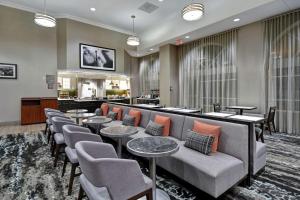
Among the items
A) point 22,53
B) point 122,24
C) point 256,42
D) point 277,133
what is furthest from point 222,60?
point 22,53

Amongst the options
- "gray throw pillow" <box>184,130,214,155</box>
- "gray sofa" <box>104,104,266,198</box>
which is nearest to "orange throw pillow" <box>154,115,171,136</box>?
"gray sofa" <box>104,104,266,198</box>

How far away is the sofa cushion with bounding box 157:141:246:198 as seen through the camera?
185cm

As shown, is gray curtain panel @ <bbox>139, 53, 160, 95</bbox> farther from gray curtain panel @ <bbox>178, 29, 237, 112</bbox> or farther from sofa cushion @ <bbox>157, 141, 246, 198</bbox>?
sofa cushion @ <bbox>157, 141, 246, 198</bbox>

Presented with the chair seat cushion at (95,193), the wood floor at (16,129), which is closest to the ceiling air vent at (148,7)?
the wood floor at (16,129)

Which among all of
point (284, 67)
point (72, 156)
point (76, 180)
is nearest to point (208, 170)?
point (72, 156)

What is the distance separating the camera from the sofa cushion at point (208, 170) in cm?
185

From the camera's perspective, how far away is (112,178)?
1307 millimetres

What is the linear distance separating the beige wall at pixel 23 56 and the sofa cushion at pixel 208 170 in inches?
280

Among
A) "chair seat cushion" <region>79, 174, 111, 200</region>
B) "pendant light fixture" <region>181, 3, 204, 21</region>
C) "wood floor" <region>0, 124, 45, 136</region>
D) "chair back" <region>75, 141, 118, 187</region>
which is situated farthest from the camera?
"wood floor" <region>0, 124, 45, 136</region>

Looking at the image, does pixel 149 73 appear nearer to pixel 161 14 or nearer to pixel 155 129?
pixel 161 14

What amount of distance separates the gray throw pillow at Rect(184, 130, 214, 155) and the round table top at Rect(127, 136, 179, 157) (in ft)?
1.85

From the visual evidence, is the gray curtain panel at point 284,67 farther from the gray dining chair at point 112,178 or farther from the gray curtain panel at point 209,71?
the gray dining chair at point 112,178

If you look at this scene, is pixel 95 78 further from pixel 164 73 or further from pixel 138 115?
pixel 138 115

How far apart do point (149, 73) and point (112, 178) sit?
9003mm
